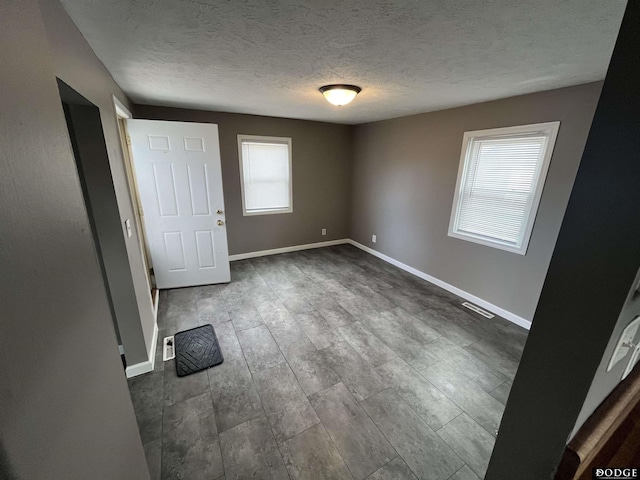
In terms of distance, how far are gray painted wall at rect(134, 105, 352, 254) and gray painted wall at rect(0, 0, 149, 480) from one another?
338 centimetres

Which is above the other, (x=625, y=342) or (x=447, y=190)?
(x=447, y=190)

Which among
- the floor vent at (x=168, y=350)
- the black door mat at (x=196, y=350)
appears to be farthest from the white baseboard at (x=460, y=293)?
the floor vent at (x=168, y=350)

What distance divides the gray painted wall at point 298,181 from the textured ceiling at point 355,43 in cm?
138

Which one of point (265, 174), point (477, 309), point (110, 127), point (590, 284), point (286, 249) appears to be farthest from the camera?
point (286, 249)

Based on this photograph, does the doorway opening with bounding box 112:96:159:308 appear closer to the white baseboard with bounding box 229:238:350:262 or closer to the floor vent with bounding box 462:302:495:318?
the white baseboard with bounding box 229:238:350:262

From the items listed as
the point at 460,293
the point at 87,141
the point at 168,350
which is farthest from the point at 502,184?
the point at 168,350

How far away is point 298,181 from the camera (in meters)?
4.58

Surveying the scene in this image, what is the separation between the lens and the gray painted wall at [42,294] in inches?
17.5

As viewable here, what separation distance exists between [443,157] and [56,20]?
3.51m

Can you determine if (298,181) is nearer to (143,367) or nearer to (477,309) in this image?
(477,309)

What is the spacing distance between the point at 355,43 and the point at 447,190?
2374 mm

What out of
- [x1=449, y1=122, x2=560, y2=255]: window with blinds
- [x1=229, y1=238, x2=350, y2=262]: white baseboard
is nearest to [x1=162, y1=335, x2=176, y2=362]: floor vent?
[x1=229, y1=238, x2=350, y2=262]: white baseboard

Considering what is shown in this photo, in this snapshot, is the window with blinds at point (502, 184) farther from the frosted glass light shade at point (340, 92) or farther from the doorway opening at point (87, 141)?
the doorway opening at point (87, 141)

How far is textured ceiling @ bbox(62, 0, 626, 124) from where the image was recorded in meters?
1.16
